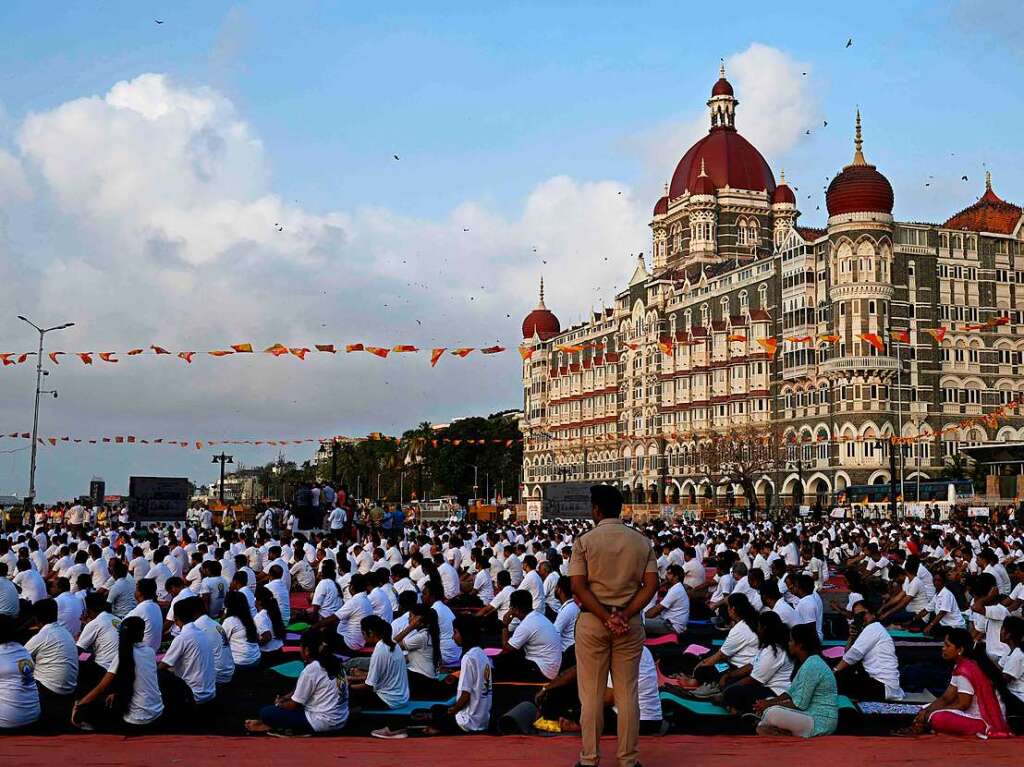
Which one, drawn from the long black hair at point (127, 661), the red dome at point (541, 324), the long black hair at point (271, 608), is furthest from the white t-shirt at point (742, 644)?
the red dome at point (541, 324)

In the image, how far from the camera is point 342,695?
10.3 meters

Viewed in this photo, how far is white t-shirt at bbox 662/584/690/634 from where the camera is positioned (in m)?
17.6

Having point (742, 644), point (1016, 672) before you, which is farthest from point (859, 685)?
point (1016, 672)

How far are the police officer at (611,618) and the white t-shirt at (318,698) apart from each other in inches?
125

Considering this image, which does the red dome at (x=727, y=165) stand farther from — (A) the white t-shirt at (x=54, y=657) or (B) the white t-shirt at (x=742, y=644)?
(A) the white t-shirt at (x=54, y=657)

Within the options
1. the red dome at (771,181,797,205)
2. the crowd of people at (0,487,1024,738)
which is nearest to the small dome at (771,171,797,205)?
the red dome at (771,181,797,205)

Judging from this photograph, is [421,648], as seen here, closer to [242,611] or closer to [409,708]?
[409,708]

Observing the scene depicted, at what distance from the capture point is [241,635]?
1388cm

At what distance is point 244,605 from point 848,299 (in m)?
59.4

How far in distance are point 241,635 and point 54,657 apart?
272 centimetres

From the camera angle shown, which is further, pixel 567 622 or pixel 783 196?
pixel 783 196

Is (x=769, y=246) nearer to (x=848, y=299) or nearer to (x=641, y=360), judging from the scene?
(x=641, y=360)

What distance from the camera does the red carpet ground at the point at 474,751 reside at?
8852 mm

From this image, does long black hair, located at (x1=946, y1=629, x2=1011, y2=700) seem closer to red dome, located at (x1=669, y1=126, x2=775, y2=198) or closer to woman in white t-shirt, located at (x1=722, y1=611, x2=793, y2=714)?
woman in white t-shirt, located at (x1=722, y1=611, x2=793, y2=714)
